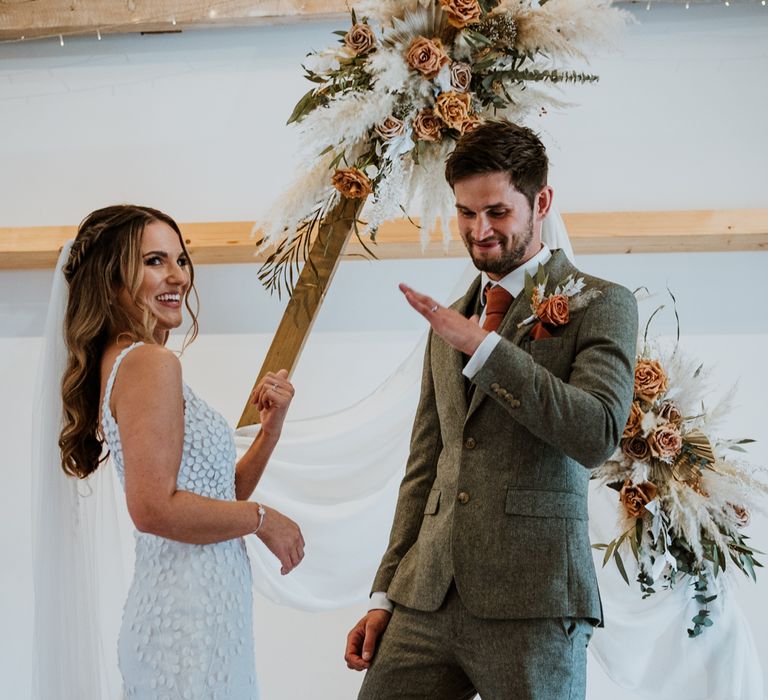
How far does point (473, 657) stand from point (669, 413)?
96 centimetres

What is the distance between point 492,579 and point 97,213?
1238 mm

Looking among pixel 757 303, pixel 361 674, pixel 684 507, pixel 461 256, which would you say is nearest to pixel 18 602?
pixel 361 674

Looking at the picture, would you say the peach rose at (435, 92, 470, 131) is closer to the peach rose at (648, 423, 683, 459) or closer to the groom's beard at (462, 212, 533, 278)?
the groom's beard at (462, 212, 533, 278)

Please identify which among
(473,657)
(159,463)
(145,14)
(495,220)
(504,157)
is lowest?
(473,657)

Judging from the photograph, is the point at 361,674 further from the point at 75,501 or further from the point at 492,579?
the point at 492,579

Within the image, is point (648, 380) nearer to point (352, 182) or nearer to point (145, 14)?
point (352, 182)

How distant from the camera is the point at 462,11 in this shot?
8.42ft

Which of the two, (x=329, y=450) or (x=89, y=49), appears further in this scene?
(x=89, y=49)

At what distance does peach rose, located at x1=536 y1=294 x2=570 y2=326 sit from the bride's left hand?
0.72 metres

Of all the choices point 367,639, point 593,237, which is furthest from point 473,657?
point 593,237

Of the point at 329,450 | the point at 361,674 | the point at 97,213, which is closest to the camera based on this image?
the point at 97,213

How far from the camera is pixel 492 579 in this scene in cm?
194

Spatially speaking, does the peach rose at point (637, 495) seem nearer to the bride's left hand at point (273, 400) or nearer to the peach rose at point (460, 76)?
the bride's left hand at point (273, 400)

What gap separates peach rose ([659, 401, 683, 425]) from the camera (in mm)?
2594
